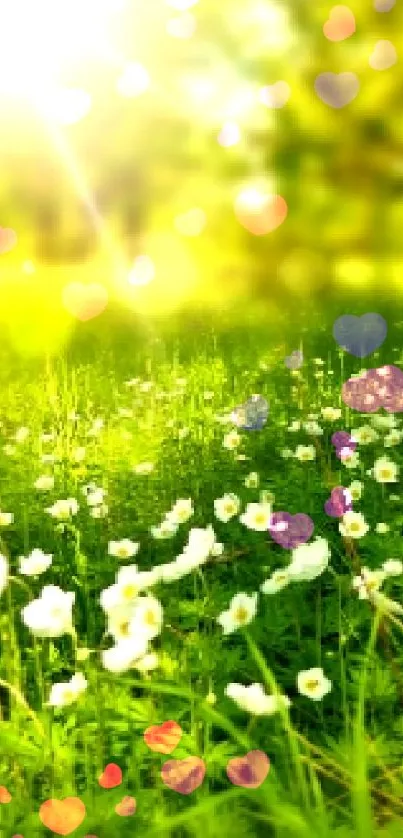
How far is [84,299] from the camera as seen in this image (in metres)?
3.80

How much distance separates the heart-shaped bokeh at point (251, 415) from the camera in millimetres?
2387

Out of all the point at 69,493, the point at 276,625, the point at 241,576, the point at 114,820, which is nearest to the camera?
the point at 114,820

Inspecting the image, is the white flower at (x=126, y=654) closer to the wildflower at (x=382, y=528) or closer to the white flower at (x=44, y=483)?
the wildflower at (x=382, y=528)

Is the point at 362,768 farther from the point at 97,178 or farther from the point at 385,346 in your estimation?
the point at 97,178

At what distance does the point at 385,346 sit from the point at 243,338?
61cm

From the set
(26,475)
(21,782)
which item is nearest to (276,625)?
(21,782)

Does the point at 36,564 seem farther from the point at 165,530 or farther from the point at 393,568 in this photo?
→ the point at 393,568

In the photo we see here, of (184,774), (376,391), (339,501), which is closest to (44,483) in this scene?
(376,391)

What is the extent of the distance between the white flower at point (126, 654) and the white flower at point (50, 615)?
8 centimetres

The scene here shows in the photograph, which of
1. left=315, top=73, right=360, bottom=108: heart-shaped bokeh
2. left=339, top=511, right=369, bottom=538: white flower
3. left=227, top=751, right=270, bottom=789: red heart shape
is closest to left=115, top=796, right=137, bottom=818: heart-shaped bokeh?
left=227, top=751, right=270, bottom=789: red heart shape

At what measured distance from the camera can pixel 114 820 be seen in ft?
3.43

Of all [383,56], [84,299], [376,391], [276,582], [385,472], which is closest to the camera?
[276,582]

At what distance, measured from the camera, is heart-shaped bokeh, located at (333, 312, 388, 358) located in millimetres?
2342

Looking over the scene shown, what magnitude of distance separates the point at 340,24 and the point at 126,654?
238cm
